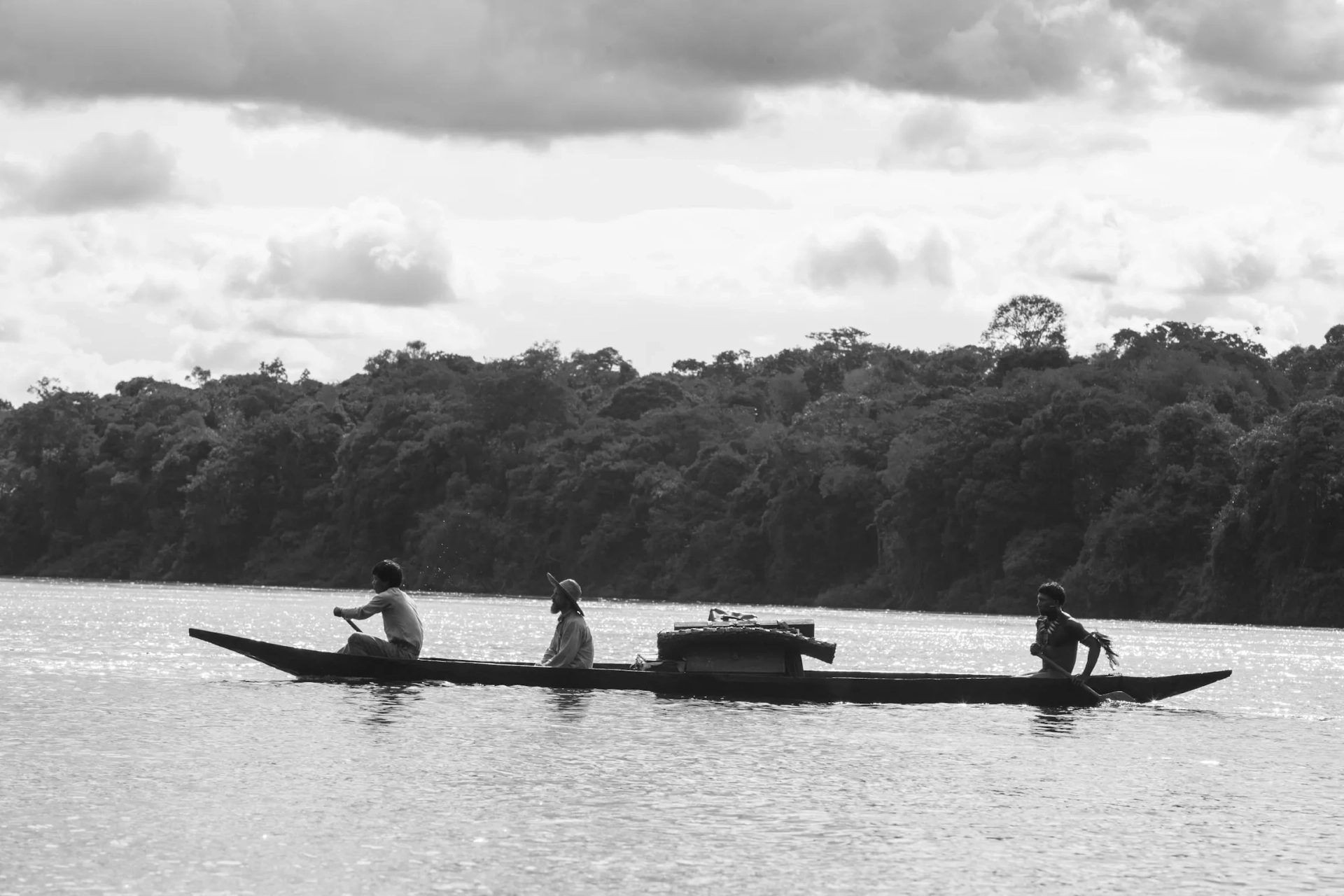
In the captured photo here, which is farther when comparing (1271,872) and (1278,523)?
(1278,523)

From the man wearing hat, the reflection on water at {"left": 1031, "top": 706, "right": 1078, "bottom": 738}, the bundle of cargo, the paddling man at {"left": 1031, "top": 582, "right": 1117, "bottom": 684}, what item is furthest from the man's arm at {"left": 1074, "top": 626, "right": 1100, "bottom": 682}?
the man wearing hat

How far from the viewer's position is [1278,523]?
6756 cm

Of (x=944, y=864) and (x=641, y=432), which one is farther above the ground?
(x=641, y=432)

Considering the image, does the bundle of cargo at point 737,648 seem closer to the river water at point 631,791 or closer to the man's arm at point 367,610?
the river water at point 631,791

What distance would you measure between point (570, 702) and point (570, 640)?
0.94 meters

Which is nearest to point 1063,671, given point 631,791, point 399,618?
point 399,618

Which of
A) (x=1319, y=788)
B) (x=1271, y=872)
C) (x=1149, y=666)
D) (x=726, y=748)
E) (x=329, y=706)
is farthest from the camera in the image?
(x=1149, y=666)

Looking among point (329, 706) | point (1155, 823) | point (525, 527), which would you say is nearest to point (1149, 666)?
point (329, 706)

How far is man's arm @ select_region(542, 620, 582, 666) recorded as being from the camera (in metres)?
25.6

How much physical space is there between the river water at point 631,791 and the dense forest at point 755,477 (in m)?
43.1

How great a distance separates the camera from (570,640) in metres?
25.6

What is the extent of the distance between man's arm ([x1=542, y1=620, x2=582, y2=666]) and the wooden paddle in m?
6.25

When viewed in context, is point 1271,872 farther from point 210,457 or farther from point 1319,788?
point 210,457

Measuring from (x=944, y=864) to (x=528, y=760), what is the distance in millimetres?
6451
